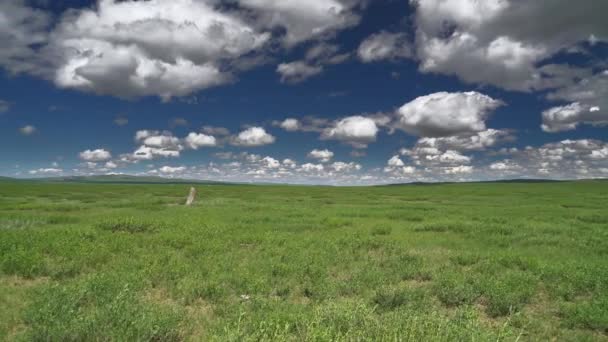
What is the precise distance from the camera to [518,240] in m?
18.2

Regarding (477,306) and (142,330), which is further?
(477,306)

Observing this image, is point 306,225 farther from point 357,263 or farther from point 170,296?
point 170,296

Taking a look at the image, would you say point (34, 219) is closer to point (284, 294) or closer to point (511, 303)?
point (284, 294)

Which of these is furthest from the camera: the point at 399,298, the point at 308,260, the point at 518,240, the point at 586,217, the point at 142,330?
the point at 586,217

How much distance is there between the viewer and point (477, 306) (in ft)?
28.1

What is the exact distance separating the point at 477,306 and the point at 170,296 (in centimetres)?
727

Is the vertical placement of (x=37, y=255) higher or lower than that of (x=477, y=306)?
higher

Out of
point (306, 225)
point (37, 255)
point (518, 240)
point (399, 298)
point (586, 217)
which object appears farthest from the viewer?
point (586, 217)

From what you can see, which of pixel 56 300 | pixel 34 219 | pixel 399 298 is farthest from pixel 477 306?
pixel 34 219

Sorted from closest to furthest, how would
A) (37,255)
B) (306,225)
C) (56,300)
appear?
(56,300) < (37,255) < (306,225)

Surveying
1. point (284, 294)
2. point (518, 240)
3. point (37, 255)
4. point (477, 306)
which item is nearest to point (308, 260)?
point (284, 294)

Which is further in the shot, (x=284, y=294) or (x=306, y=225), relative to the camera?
(x=306, y=225)

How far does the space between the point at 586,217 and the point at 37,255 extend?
3473cm

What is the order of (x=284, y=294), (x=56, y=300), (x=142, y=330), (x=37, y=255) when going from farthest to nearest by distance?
(x=37, y=255), (x=284, y=294), (x=56, y=300), (x=142, y=330)
